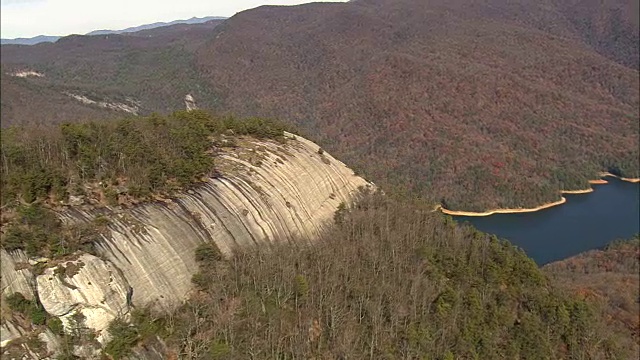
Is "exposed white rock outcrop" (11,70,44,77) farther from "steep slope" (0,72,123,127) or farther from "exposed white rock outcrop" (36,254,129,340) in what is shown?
"exposed white rock outcrop" (36,254,129,340)

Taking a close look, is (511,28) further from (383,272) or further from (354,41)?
(383,272)

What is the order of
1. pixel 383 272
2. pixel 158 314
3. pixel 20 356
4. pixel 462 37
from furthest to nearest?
1. pixel 462 37
2. pixel 383 272
3. pixel 158 314
4. pixel 20 356

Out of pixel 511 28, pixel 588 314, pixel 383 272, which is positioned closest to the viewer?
pixel 383 272

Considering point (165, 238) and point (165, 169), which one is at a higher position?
point (165, 169)

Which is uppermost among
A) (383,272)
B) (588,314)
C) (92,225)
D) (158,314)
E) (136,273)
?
(92,225)

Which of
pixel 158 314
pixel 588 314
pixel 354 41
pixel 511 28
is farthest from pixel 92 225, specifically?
pixel 511 28

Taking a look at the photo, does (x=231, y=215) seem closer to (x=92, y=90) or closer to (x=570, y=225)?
(x=570, y=225)

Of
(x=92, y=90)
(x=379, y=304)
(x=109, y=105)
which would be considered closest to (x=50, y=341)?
(x=379, y=304)

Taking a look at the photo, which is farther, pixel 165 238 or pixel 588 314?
pixel 588 314
